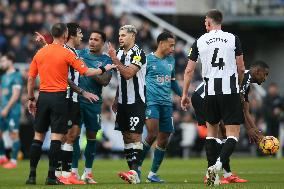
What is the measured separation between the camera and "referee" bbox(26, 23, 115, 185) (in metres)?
13.7

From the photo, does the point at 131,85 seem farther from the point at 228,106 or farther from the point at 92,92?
the point at 228,106

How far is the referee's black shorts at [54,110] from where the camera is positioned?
44.9 feet

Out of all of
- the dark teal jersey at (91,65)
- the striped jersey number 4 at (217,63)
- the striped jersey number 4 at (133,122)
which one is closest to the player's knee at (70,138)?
the dark teal jersey at (91,65)

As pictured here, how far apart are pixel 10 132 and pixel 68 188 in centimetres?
929

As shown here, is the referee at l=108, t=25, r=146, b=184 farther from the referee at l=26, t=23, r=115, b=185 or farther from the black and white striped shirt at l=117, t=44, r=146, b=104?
the referee at l=26, t=23, r=115, b=185

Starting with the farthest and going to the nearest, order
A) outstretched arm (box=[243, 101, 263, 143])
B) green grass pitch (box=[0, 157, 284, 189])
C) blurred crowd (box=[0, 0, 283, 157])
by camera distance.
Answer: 1. blurred crowd (box=[0, 0, 283, 157])
2. outstretched arm (box=[243, 101, 263, 143])
3. green grass pitch (box=[0, 157, 284, 189])

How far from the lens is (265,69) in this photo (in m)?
14.7

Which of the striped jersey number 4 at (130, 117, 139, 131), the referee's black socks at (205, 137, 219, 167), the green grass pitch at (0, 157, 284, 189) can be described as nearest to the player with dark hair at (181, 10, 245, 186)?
the referee's black socks at (205, 137, 219, 167)

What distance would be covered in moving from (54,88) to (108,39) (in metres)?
15.5

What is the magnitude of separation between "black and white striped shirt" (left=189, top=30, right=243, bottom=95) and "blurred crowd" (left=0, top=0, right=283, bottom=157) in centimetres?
1378

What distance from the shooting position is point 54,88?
45.0 feet

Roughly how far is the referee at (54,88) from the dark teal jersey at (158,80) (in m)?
2.39

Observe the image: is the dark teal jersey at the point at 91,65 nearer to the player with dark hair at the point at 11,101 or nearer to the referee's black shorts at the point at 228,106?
the referee's black shorts at the point at 228,106

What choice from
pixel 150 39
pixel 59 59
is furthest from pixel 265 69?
pixel 150 39
